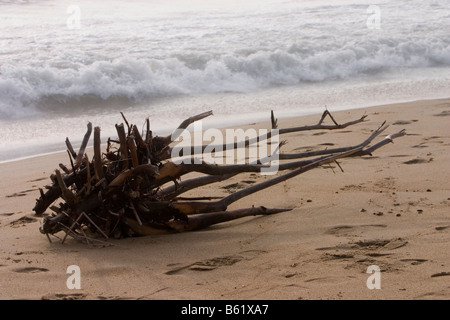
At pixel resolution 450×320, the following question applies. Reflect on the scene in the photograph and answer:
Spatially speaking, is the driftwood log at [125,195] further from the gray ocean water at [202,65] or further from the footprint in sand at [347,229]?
the gray ocean water at [202,65]

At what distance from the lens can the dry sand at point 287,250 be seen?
3.22 meters

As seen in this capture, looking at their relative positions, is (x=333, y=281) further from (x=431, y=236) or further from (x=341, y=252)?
(x=431, y=236)

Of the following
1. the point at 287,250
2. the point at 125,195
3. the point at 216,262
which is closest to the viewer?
the point at 216,262

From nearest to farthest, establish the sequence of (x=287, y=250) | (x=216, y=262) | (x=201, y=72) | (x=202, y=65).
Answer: (x=216, y=262), (x=287, y=250), (x=201, y=72), (x=202, y=65)

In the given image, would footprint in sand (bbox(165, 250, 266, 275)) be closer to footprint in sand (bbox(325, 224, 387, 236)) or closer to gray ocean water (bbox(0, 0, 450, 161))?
footprint in sand (bbox(325, 224, 387, 236))

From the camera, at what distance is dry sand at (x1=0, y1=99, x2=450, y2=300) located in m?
3.22

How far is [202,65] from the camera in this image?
1162 cm

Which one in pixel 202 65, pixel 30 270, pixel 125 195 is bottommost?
pixel 30 270

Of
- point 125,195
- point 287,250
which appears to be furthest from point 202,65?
point 287,250

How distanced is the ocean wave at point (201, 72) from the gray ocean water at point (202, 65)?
2cm

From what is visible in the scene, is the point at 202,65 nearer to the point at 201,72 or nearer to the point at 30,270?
the point at 201,72

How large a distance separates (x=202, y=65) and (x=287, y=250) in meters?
8.21
